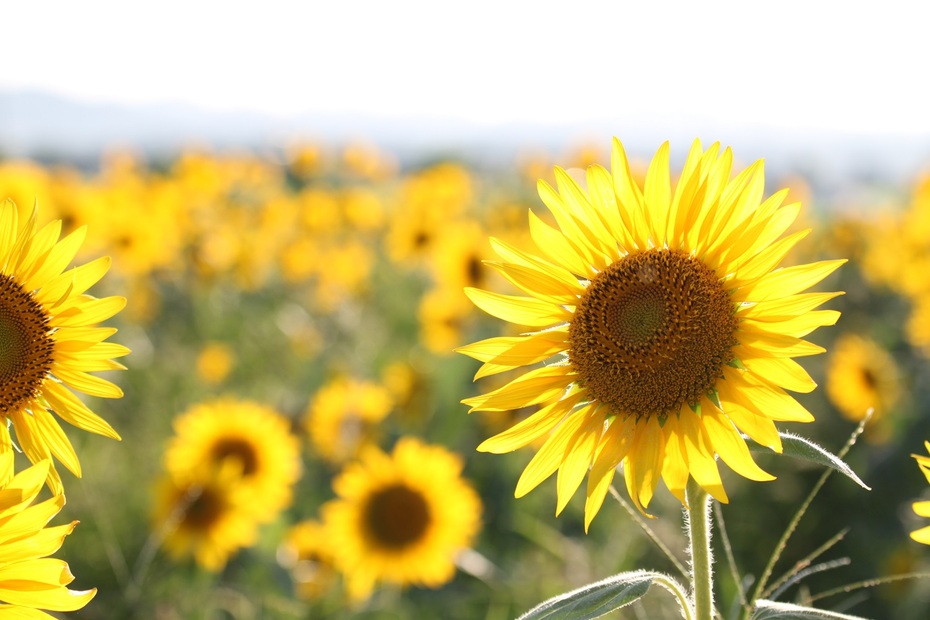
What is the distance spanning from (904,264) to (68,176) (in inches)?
329

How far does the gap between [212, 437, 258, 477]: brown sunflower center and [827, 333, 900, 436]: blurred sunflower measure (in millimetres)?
3699

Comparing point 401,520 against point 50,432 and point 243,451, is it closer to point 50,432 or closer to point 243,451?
point 243,451

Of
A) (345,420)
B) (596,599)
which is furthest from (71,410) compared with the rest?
(345,420)

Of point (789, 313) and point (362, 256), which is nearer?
point (789, 313)

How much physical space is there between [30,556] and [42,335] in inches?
25.8

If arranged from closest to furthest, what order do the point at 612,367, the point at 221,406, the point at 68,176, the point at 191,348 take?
the point at 612,367 < the point at 221,406 < the point at 191,348 < the point at 68,176

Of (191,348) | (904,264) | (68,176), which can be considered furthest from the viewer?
(68,176)

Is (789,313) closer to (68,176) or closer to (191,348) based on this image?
(191,348)

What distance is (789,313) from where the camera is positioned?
1738 millimetres

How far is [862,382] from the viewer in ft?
18.9

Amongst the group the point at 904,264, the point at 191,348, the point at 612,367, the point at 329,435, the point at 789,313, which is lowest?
the point at 191,348

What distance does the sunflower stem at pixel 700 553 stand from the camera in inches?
60.7

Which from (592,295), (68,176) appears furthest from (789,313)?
(68,176)

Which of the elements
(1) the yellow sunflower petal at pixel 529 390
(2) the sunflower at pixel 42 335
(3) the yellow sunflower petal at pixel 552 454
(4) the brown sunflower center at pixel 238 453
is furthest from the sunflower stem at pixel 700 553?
(4) the brown sunflower center at pixel 238 453
